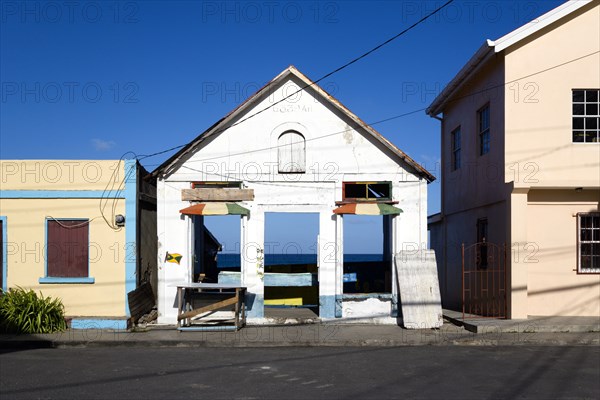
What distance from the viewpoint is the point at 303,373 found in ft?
31.3

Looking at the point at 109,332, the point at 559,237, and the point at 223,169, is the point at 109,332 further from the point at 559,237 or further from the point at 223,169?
the point at 559,237

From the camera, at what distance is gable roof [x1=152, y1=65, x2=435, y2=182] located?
14336mm

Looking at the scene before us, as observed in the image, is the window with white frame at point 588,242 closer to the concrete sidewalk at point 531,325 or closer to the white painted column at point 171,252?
the concrete sidewalk at point 531,325

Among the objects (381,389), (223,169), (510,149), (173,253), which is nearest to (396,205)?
(510,149)

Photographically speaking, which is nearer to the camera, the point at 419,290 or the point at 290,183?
the point at 419,290

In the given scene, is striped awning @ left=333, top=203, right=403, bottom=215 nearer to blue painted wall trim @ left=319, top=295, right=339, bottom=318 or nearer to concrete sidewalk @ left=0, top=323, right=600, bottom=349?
blue painted wall trim @ left=319, top=295, right=339, bottom=318

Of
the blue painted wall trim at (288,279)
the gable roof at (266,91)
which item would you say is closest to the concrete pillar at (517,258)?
the gable roof at (266,91)

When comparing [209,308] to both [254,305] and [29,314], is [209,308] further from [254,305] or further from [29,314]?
[29,314]

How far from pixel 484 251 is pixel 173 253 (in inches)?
331

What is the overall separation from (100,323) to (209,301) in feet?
8.01

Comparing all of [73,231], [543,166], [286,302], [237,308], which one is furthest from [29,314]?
[543,166]

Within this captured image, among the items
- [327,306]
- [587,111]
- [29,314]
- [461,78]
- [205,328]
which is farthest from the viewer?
[461,78]

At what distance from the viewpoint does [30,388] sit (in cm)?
849

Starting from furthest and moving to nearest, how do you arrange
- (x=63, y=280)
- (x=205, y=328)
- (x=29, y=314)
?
(x=63, y=280) → (x=205, y=328) → (x=29, y=314)
